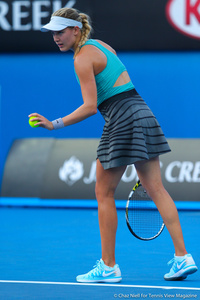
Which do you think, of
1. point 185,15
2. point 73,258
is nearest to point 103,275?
point 73,258

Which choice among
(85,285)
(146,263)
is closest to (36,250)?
(146,263)

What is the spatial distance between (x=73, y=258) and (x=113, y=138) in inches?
53.6

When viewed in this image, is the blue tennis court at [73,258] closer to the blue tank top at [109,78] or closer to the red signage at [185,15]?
the blue tank top at [109,78]

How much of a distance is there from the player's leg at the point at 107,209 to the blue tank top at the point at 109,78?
17.3 inches

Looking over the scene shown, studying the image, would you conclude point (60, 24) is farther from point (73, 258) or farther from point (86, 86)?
point (73, 258)

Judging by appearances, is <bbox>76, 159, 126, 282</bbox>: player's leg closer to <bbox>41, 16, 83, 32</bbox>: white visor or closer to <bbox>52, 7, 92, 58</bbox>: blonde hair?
<bbox>52, 7, 92, 58</bbox>: blonde hair

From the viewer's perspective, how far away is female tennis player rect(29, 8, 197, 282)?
4.34 meters

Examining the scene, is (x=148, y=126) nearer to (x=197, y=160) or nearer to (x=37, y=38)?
(x=197, y=160)

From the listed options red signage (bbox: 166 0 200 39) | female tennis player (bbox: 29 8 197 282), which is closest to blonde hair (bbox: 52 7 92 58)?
female tennis player (bbox: 29 8 197 282)

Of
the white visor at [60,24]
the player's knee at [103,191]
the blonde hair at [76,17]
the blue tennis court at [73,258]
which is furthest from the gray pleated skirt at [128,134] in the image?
the blue tennis court at [73,258]

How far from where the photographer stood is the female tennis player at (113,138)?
434 centimetres

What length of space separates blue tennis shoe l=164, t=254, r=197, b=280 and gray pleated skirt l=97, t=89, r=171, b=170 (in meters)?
0.66

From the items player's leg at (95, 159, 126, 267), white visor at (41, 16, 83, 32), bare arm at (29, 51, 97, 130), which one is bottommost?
player's leg at (95, 159, 126, 267)

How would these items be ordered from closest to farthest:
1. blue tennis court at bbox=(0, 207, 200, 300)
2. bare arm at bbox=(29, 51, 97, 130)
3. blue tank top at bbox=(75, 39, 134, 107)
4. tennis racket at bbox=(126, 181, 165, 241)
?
blue tennis court at bbox=(0, 207, 200, 300), bare arm at bbox=(29, 51, 97, 130), blue tank top at bbox=(75, 39, 134, 107), tennis racket at bbox=(126, 181, 165, 241)
